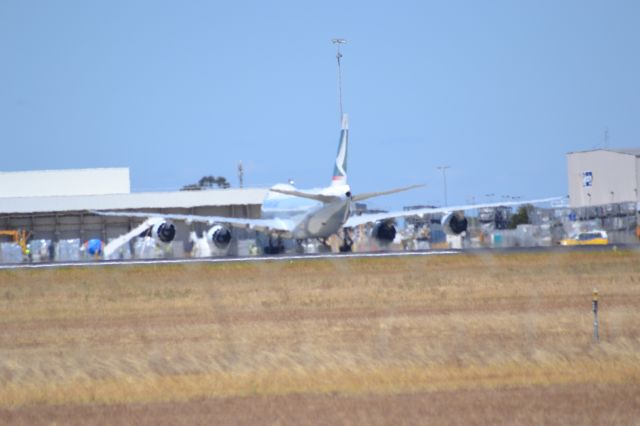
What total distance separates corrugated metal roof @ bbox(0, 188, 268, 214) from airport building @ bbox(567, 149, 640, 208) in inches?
905

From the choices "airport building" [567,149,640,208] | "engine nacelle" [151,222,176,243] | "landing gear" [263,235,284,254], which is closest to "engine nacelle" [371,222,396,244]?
"landing gear" [263,235,284,254]

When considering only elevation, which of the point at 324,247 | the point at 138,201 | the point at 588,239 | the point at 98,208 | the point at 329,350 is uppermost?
the point at 138,201

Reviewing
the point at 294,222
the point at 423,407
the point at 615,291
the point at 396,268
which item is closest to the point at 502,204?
the point at 294,222

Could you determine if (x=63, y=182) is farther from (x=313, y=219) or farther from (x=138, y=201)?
(x=313, y=219)

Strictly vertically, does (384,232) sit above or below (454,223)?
below

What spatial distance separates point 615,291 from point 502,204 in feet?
103

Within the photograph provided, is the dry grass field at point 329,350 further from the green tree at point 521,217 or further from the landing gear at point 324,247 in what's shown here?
the green tree at point 521,217

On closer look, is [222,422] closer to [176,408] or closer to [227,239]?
[176,408]

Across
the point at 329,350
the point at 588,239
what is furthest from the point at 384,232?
the point at 329,350

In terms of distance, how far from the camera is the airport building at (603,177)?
81.7 m

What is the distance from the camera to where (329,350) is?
21250mm

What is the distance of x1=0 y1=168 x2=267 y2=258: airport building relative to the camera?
80875mm

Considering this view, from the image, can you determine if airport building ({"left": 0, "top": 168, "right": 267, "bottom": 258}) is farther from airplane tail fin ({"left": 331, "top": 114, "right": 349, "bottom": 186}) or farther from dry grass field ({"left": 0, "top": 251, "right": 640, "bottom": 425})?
dry grass field ({"left": 0, "top": 251, "right": 640, "bottom": 425})

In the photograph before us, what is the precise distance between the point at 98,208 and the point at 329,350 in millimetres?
62361
